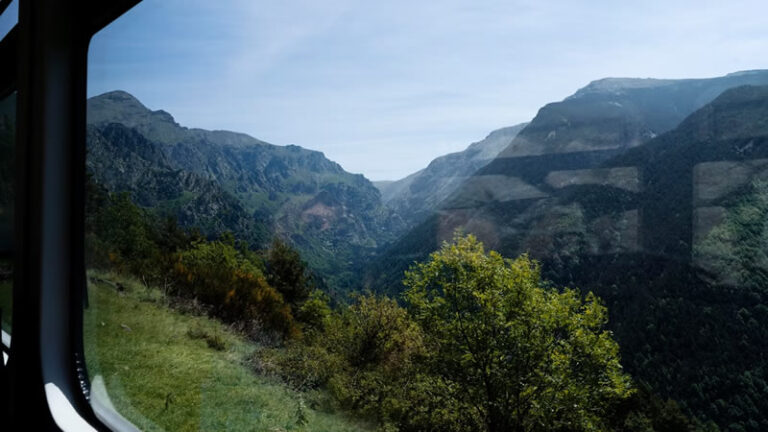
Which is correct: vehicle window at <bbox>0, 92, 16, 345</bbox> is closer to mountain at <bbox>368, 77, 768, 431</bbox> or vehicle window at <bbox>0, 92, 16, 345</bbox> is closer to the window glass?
the window glass

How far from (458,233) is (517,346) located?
2.10 m

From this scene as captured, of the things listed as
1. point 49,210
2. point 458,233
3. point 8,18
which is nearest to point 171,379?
point 49,210

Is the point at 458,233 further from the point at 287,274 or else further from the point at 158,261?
the point at 287,274

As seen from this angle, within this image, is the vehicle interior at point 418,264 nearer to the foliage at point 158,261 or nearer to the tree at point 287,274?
the foliage at point 158,261

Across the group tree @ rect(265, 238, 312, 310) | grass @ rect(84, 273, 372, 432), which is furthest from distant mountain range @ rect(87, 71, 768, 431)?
tree @ rect(265, 238, 312, 310)

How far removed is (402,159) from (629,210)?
331 cm

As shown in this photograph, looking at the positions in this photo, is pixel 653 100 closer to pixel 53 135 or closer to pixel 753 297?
pixel 753 297

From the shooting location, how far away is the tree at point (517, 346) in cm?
426

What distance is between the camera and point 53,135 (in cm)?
158

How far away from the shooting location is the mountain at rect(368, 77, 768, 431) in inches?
84.5

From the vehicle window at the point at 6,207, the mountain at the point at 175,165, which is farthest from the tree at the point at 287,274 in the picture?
the vehicle window at the point at 6,207

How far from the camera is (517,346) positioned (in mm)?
4555

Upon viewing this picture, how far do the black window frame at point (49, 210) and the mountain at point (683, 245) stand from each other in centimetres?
284

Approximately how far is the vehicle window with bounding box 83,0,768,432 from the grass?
19 millimetres
